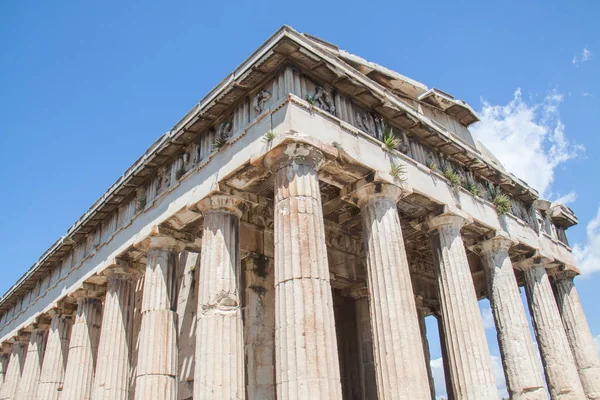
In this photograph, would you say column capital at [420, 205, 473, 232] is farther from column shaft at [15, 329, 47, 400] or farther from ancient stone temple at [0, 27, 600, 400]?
column shaft at [15, 329, 47, 400]

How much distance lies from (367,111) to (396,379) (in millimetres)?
6942

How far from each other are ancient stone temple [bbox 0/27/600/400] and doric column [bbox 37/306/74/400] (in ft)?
0.26

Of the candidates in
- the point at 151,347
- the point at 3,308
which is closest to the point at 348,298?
the point at 151,347

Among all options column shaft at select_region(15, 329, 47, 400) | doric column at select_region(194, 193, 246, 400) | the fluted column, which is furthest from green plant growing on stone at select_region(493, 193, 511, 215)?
the fluted column

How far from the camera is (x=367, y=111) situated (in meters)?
14.0

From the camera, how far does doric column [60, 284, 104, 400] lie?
17.5m

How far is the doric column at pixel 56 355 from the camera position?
1977 centimetres

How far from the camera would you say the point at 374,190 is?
1290 centimetres

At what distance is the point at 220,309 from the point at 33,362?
50.3ft

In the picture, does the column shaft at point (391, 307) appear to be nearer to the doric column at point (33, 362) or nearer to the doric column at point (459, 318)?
the doric column at point (459, 318)

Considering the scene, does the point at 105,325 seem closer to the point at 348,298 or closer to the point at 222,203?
the point at 222,203

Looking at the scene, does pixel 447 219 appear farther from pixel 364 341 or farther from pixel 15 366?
pixel 15 366

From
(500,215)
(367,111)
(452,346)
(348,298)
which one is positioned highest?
(367,111)

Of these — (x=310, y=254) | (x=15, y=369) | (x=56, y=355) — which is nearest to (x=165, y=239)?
(x=310, y=254)
